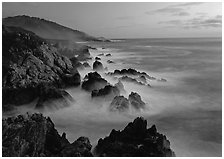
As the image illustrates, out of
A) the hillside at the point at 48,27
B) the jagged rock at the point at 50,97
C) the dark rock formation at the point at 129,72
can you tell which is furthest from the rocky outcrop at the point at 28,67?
the dark rock formation at the point at 129,72

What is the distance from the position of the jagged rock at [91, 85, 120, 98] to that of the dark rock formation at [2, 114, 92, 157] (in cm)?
263

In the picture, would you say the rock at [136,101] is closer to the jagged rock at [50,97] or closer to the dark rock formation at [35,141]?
the jagged rock at [50,97]

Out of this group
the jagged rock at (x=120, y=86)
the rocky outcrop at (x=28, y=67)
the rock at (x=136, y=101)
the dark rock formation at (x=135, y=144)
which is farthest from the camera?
the jagged rock at (x=120, y=86)

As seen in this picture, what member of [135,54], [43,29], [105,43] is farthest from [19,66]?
[135,54]

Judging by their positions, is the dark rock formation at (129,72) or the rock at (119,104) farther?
the dark rock formation at (129,72)

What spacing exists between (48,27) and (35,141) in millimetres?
5538

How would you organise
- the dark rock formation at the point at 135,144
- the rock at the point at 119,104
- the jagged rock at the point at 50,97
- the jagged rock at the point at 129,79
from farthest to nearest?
the jagged rock at the point at 129,79 → the jagged rock at the point at 50,97 → the rock at the point at 119,104 → the dark rock formation at the point at 135,144

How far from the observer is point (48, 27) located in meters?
10.2

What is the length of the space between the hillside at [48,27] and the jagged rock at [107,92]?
229cm

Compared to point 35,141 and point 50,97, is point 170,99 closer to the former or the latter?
point 50,97

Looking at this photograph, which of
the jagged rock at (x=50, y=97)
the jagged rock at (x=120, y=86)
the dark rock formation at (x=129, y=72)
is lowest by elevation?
the jagged rock at (x=50, y=97)

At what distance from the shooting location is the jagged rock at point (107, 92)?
9.02 m

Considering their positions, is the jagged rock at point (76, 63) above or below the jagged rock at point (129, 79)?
above

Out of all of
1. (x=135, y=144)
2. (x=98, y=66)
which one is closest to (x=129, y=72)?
(x=98, y=66)
